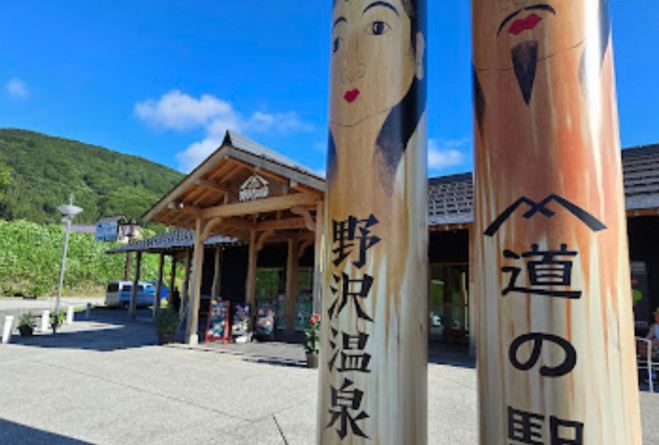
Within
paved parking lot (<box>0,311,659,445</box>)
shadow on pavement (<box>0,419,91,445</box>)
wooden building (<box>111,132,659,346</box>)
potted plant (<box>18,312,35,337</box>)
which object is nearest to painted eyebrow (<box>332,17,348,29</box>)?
paved parking lot (<box>0,311,659,445</box>)

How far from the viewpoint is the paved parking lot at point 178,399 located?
396 centimetres

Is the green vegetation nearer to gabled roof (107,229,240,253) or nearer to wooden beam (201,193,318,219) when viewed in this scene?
gabled roof (107,229,240,253)

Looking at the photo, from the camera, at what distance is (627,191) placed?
7.47 meters

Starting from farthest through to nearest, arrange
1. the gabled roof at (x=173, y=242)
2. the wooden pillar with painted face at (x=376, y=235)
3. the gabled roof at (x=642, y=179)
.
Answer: the gabled roof at (x=173, y=242) < the gabled roof at (x=642, y=179) < the wooden pillar with painted face at (x=376, y=235)

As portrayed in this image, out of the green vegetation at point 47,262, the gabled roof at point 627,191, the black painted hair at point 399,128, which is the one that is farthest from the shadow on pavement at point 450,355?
the green vegetation at point 47,262

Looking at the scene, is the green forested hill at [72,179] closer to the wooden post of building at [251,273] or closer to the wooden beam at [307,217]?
the wooden post of building at [251,273]

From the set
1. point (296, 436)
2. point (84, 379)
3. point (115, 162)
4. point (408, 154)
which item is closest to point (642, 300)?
point (296, 436)

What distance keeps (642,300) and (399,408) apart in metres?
7.99

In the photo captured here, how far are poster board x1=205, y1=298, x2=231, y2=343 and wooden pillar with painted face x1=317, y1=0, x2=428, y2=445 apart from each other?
28.4 feet

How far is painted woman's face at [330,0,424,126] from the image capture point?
201 cm

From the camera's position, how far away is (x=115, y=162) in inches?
3376

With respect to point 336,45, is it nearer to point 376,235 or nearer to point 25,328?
point 376,235

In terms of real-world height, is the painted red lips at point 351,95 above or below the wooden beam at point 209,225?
below

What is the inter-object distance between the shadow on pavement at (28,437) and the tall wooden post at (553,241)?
12.5 feet
